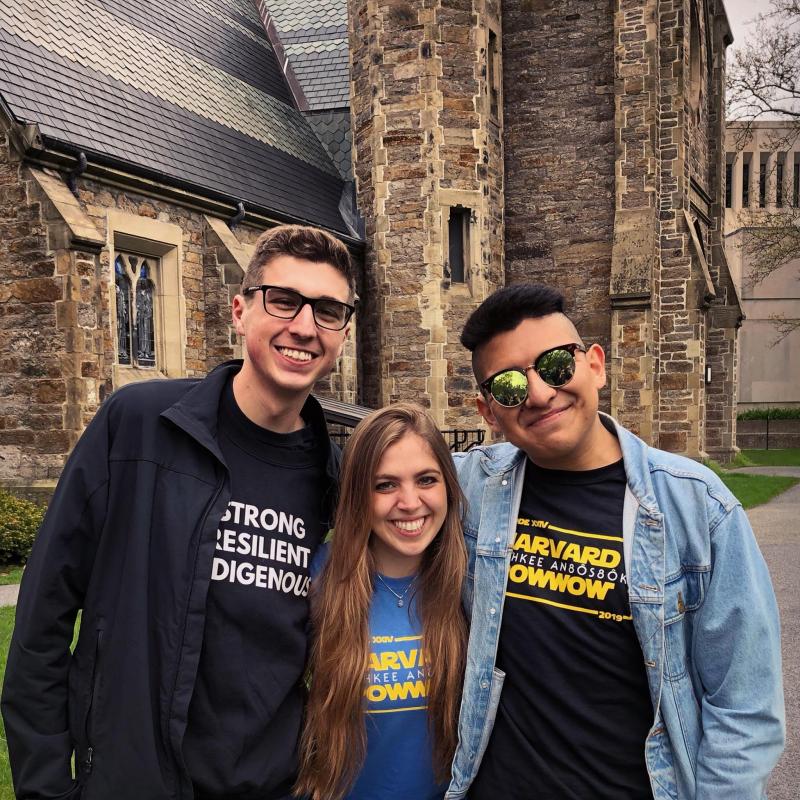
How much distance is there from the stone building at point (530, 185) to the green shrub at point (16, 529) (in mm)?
6722

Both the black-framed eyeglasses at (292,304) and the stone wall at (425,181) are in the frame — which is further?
the stone wall at (425,181)

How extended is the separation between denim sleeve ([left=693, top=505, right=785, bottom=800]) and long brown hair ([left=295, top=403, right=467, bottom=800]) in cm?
63

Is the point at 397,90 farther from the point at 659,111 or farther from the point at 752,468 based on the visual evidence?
the point at 752,468

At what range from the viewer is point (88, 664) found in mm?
1815

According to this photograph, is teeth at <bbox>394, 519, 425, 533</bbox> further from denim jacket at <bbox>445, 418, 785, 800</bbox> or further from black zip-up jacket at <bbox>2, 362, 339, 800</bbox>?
black zip-up jacket at <bbox>2, 362, 339, 800</bbox>

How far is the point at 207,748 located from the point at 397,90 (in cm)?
1311

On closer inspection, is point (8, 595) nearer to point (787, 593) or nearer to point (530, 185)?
point (787, 593)

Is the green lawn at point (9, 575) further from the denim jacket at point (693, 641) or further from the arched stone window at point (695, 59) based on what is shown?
the arched stone window at point (695, 59)

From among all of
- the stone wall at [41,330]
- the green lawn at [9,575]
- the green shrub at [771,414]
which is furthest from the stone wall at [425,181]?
the green shrub at [771,414]

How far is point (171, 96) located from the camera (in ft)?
40.9

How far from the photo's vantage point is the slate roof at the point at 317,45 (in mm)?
16578

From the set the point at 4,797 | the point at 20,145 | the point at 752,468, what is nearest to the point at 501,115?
the point at 20,145

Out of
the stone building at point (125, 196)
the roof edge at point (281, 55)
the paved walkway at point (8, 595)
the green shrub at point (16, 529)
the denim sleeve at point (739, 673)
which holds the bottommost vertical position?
the paved walkway at point (8, 595)

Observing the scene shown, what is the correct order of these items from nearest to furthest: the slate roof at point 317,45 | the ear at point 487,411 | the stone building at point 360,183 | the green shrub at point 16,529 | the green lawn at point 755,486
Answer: the ear at point 487,411 < the green shrub at point 16,529 < the stone building at point 360,183 < the green lawn at point 755,486 < the slate roof at point 317,45
